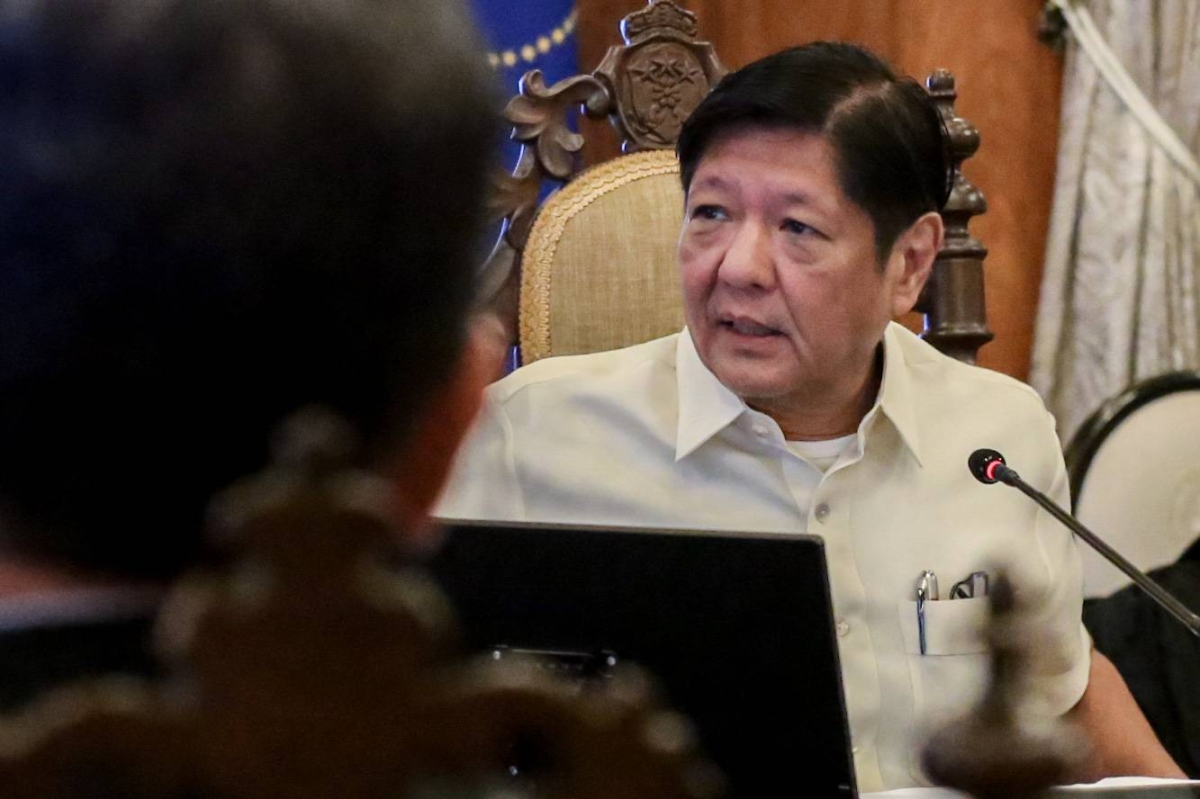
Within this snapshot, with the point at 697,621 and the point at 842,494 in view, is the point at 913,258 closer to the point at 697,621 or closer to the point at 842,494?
the point at 842,494

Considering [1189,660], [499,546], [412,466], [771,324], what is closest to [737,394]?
[771,324]

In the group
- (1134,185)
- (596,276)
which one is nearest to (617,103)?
(596,276)

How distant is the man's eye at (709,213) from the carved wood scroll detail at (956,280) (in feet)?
1.34

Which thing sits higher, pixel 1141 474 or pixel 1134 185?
pixel 1134 185

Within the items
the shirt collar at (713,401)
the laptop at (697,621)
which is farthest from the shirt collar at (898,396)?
the laptop at (697,621)

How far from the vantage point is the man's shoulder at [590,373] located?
164 centimetres

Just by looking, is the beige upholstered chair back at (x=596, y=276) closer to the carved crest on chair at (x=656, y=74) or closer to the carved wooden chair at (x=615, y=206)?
the carved wooden chair at (x=615, y=206)

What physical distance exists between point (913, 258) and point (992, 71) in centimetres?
130

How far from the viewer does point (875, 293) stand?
1613 millimetres

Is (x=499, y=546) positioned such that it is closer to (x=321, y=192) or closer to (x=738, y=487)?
(x=321, y=192)

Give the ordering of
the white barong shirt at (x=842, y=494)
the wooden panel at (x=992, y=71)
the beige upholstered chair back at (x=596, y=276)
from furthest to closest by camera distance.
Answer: the wooden panel at (x=992, y=71)
the beige upholstered chair back at (x=596, y=276)
the white barong shirt at (x=842, y=494)

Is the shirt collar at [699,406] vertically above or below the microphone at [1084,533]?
above

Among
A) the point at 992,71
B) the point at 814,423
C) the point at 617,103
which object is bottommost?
the point at 814,423

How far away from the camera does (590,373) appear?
1660 mm
